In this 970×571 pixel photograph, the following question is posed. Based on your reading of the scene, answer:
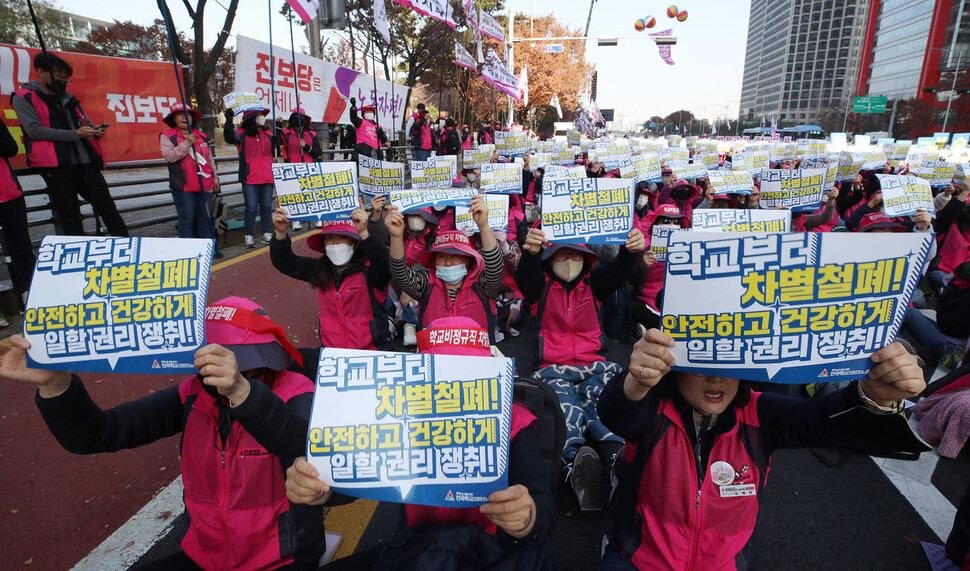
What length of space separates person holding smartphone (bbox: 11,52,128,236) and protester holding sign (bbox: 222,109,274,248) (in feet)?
8.36

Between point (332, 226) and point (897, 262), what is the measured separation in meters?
3.73

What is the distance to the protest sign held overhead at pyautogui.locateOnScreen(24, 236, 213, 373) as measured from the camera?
195 centimetres

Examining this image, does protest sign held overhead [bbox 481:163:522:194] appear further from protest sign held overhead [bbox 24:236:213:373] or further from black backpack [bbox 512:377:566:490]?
protest sign held overhead [bbox 24:236:213:373]

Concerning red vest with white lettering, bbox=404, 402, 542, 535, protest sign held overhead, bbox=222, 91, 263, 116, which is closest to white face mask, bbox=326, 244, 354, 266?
red vest with white lettering, bbox=404, 402, 542, 535

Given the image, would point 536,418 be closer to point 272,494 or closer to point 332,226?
point 272,494

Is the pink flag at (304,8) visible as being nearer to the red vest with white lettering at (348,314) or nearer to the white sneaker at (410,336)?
the white sneaker at (410,336)

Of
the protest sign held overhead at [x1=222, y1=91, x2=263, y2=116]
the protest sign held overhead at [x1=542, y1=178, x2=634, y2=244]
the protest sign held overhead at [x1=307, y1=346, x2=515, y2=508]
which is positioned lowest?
the protest sign held overhead at [x1=307, y1=346, x2=515, y2=508]

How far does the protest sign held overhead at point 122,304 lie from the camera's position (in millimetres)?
1949

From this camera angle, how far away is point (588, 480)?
2971 mm

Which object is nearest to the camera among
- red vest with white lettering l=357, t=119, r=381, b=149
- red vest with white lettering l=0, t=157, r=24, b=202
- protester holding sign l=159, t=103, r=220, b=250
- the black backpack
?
the black backpack

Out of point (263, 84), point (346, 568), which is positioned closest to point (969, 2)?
point (263, 84)

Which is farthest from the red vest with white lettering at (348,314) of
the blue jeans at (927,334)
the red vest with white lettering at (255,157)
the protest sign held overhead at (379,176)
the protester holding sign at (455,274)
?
the red vest with white lettering at (255,157)

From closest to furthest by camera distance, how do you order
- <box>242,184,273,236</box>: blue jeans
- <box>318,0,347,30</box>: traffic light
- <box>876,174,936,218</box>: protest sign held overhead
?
<box>876,174,936,218</box>: protest sign held overhead
<box>242,184,273,236</box>: blue jeans
<box>318,0,347,30</box>: traffic light

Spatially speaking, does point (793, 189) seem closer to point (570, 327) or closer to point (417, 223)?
point (570, 327)
